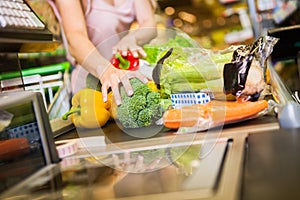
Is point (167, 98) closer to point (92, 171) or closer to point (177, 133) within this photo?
point (177, 133)

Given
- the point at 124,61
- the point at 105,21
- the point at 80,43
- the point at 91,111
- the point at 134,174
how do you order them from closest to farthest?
the point at 134,174 < the point at 91,111 < the point at 124,61 < the point at 80,43 < the point at 105,21

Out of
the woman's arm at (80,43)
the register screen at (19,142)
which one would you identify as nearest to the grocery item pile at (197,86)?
the woman's arm at (80,43)

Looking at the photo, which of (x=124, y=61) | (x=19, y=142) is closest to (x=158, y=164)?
(x=19, y=142)

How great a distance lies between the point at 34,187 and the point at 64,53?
2.57 meters

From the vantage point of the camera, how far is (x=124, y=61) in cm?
158

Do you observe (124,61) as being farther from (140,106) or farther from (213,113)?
(213,113)

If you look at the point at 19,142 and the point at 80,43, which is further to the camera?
the point at 80,43

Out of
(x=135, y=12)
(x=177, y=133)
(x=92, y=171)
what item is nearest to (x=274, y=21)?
(x=135, y=12)

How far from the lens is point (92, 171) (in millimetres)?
829

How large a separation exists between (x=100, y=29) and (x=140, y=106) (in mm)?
951

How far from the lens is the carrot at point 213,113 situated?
3.34ft

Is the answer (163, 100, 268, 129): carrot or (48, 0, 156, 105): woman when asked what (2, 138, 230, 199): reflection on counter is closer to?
(163, 100, 268, 129): carrot

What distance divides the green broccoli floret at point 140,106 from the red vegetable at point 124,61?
1.22 feet

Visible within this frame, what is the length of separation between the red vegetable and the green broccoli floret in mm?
371
